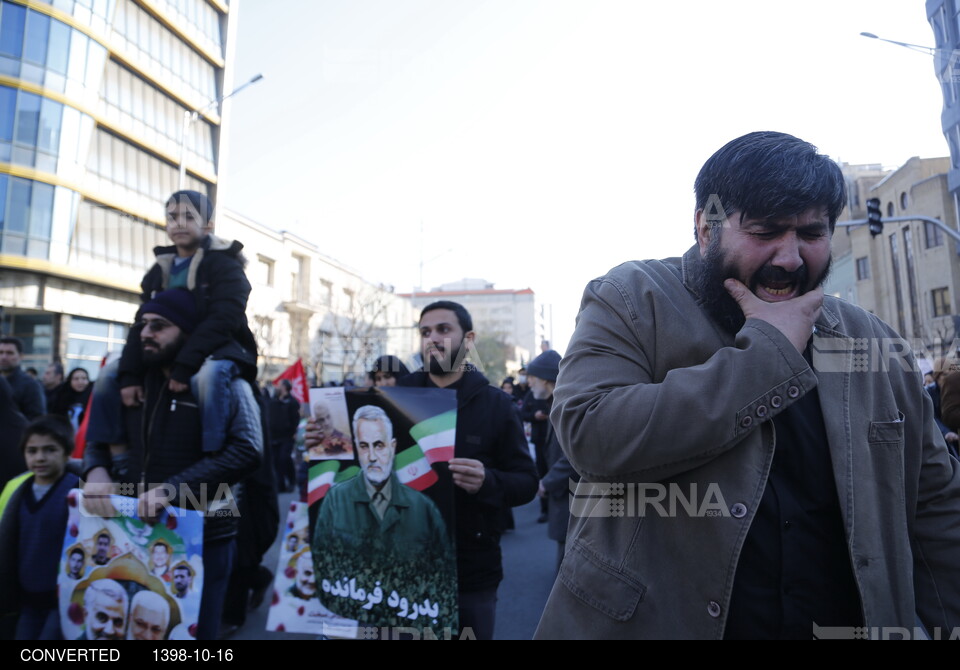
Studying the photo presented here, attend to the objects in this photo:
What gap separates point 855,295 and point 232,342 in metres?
50.6

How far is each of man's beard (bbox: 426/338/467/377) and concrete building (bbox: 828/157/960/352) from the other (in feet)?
109

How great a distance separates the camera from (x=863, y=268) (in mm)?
46656

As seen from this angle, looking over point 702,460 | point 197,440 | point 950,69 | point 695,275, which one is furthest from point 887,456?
point 950,69

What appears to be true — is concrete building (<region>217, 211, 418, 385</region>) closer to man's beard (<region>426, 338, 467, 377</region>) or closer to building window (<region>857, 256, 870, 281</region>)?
Result: building window (<region>857, 256, 870, 281</region>)

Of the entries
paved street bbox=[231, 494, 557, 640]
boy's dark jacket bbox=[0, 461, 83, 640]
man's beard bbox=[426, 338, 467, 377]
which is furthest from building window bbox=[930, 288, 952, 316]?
boy's dark jacket bbox=[0, 461, 83, 640]

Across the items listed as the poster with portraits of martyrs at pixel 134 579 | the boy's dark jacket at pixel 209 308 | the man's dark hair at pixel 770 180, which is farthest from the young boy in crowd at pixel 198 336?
the man's dark hair at pixel 770 180

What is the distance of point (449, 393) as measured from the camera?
3162 millimetres

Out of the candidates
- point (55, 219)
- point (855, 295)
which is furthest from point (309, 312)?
point (855, 295)

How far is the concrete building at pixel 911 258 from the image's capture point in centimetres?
3528

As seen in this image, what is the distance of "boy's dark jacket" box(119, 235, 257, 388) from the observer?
125 inches

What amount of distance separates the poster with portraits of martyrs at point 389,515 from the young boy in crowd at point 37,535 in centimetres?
148

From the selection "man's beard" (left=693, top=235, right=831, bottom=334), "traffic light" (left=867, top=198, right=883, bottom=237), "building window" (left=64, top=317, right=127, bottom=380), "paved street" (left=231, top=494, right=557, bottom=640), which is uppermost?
"traffic light" (left=867, top=198, right=883, bottom=237)

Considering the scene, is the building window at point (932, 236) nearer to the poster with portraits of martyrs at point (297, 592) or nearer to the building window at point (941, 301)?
the building window at point (941, 301)

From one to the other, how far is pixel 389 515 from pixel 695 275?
2.04m
